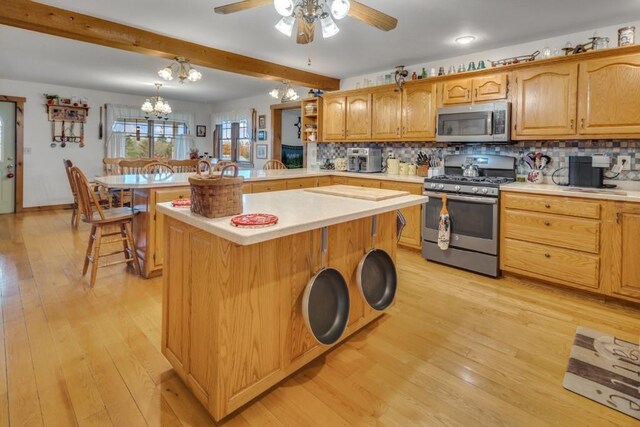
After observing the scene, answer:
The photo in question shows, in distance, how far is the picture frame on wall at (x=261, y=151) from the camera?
713cm

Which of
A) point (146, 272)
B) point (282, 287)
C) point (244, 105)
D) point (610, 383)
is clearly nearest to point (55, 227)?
point (146, 272)

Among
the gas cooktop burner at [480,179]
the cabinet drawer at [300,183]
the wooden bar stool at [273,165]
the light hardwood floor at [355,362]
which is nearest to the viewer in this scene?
the light hardwood floor at [355,362]

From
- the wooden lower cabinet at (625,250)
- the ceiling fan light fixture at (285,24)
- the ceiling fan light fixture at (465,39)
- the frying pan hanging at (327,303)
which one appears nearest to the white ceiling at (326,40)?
the ceiling fan light fixture at (465,39)

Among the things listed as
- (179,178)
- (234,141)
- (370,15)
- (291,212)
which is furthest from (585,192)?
(234,141)

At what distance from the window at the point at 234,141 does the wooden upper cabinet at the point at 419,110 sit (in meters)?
4.09

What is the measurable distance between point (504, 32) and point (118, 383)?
4.21m

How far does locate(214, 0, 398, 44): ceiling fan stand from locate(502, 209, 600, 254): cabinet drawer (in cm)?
204

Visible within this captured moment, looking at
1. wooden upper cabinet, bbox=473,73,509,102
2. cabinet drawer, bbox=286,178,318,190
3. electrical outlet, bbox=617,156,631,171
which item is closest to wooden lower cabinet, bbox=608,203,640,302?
electrical outlet, bbox=617,156,631,171

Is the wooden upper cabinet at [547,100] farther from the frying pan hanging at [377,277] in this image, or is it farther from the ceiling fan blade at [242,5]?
the ceiling fan blade at [242,5]

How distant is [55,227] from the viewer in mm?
5125

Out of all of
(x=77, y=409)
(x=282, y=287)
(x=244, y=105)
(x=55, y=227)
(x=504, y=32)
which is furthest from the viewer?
(x=244, y=105)

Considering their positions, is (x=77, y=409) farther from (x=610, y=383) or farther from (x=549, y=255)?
(x=549, y=255)

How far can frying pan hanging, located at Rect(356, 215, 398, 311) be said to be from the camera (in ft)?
7.03

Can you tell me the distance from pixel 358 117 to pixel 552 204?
275cm
